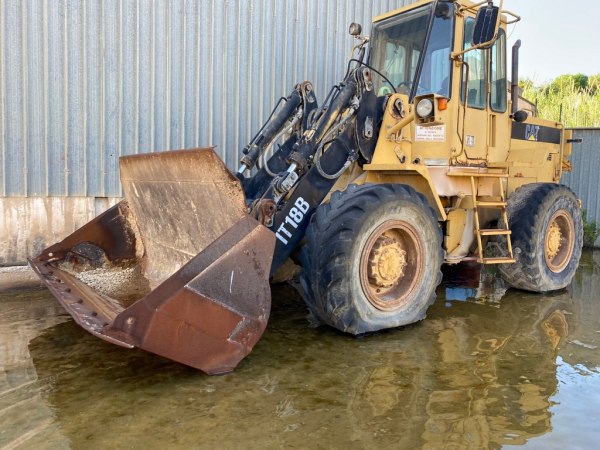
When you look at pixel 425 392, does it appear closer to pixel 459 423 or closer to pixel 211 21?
pixel 459 423

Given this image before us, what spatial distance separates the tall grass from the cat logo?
7476 mm

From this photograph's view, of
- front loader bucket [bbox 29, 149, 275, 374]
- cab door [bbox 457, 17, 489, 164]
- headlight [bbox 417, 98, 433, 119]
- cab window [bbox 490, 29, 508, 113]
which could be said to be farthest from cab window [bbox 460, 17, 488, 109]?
front loader bucket [bbox 29, 149, 275, 374]

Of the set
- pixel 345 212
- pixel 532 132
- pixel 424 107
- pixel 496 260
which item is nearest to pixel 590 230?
pixel 532 132

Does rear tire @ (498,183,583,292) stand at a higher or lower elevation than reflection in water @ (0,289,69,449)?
higher

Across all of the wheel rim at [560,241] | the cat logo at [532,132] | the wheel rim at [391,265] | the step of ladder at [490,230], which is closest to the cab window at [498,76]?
the cat logo at [532,132]

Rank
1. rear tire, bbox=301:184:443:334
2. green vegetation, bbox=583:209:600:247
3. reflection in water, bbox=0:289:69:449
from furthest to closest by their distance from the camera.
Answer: green vegetation, bbox=583:209:600:247, rear tire, bbox=301:184:443:334, reflection in water, bbox=0:289:69:449

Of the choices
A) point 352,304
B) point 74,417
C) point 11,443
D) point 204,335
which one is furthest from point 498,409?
point 11,443

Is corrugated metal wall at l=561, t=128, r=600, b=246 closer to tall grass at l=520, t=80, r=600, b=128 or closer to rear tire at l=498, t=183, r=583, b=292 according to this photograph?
tall grass at l=520, t=80, r=600, b=128

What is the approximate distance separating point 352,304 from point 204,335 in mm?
1359

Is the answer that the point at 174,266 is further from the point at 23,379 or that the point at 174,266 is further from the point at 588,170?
the point at 588,170

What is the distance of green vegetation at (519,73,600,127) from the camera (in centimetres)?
1395

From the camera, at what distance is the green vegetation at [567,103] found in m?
14.0

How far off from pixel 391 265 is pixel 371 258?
205 millimetres

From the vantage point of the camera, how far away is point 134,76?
6699mm
